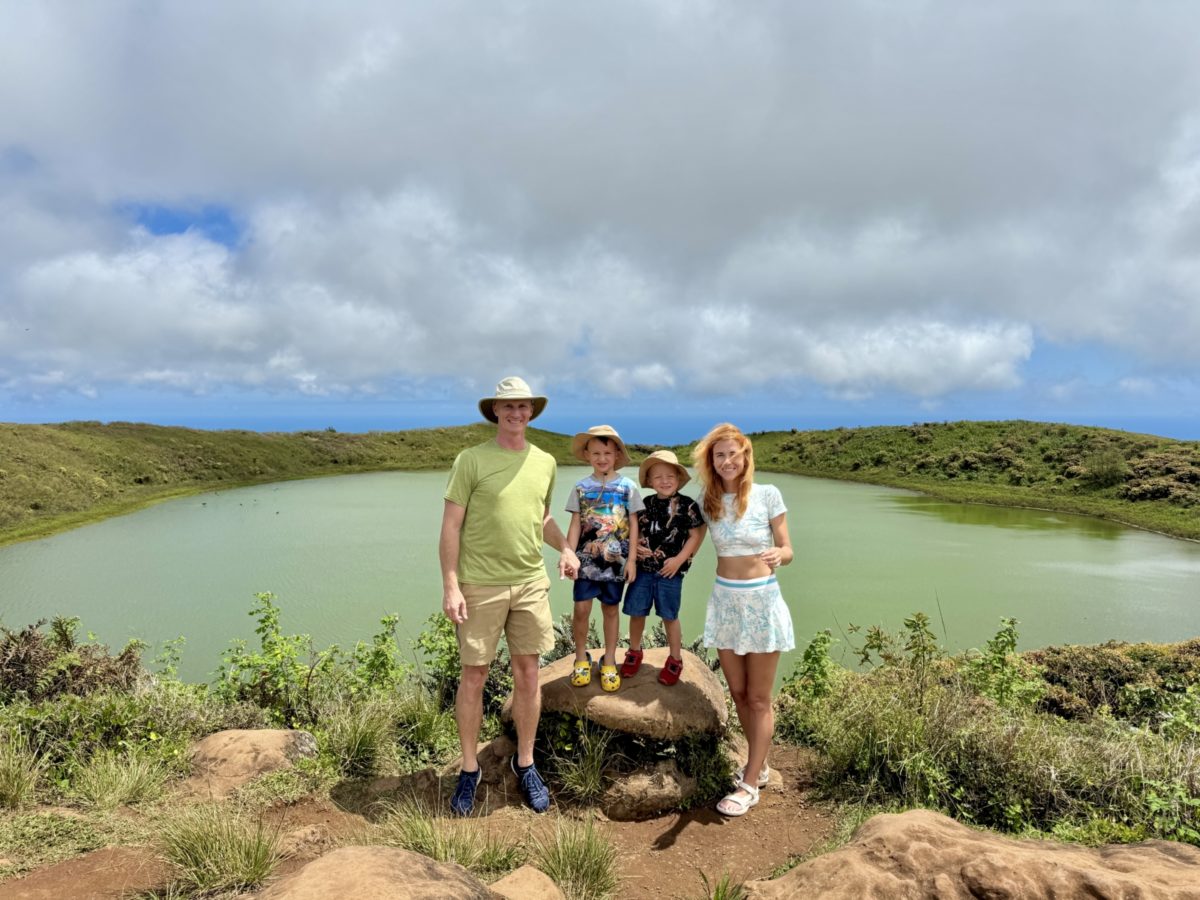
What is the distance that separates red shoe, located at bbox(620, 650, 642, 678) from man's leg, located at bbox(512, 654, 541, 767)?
3.01ft

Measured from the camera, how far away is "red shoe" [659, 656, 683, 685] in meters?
5.05

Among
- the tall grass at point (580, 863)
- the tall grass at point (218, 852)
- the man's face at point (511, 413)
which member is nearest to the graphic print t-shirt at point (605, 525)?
the man's face at point (511, 413)

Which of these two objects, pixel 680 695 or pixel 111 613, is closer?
pixel 680 695

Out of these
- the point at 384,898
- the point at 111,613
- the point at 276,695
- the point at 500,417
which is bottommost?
the point at 111,613

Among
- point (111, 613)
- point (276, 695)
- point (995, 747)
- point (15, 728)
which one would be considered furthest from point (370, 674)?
point (111, 613)

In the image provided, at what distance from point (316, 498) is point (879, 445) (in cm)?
3661

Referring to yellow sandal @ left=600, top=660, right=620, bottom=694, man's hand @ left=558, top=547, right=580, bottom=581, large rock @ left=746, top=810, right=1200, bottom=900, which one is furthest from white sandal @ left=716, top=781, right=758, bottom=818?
man's hand @ left=558, top=547, right=580, bottom=581

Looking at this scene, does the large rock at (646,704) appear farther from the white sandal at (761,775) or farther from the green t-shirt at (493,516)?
the green t-shirt at (493,516)

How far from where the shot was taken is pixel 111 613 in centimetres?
1115

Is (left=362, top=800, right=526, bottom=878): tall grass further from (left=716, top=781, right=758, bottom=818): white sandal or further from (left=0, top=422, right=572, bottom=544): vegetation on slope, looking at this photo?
(left=0, top=422, right=572, bottom=544): vegetation on slope

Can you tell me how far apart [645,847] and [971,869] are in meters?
2.27

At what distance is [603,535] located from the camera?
4.77 meters

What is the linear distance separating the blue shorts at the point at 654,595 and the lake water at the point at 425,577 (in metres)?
4.96

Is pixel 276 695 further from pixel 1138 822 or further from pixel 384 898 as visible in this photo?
pixel 1138 822
